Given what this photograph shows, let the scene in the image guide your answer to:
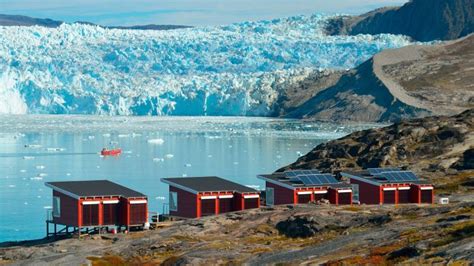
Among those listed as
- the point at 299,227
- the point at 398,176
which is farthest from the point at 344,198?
the point at 299,227

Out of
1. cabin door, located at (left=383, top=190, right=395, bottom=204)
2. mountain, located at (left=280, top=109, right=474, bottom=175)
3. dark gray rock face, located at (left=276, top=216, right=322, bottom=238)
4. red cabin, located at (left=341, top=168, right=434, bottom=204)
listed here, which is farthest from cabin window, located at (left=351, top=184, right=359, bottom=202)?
mountain, located at (left=280, top=109, right=474, bottom=175)

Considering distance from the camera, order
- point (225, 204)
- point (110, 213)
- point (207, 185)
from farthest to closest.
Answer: point (207, 185) < point (225, 204) < point (110, 213)

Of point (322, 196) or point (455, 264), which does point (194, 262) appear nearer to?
point (455, 264)

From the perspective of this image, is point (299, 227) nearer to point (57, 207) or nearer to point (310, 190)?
point (310, 190)

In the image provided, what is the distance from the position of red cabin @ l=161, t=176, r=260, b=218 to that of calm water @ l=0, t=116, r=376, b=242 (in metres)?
9.95

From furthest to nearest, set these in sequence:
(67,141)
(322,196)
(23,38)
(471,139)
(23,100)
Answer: (23,38), (23,100), (67,141), (471,139), (322,196)

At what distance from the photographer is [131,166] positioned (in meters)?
93.0

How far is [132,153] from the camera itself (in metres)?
108

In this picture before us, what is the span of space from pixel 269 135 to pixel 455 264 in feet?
355

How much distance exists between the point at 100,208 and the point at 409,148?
3174 cm

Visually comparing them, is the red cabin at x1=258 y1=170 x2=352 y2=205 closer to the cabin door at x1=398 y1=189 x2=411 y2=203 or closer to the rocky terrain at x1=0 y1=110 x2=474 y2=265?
the cabin door at x1=398 y1=189 x2=411 y2=203

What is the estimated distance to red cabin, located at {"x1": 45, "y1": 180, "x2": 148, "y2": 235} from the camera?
1668 inches

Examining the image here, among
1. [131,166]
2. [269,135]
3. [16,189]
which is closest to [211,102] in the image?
[269,135]

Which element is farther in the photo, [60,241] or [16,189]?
[16,189]
